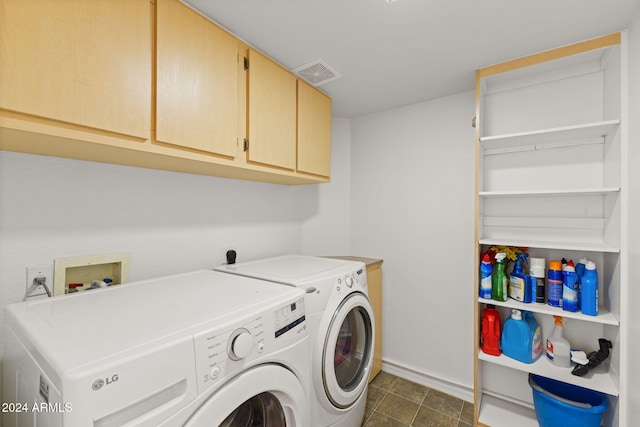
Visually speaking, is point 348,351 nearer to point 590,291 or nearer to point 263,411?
point 263,411

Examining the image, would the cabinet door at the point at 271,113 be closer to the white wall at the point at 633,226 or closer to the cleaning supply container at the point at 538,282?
the cleaning supply container at the point at 538,282

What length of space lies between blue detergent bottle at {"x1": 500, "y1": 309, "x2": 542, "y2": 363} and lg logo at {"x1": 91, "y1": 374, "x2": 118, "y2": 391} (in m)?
2.01

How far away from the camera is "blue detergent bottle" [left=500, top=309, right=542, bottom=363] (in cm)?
168

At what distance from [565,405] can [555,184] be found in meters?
1.24

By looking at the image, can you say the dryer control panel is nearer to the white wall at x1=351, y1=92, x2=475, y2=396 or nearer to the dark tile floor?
the dark tile floor

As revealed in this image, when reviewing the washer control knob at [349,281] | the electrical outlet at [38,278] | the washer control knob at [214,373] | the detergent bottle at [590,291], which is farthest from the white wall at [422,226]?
the electrical outlet at [38,278]

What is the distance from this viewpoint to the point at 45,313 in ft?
2.99

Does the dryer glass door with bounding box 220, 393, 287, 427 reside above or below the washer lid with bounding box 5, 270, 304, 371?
below

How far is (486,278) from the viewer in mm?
1766

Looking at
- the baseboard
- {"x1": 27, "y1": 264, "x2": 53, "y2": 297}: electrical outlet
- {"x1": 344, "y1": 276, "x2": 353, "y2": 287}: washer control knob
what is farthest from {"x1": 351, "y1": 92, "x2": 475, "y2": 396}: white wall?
{"x1": 27, "y1": 264, "x2": 53, "y2": 297}: electrical outlet

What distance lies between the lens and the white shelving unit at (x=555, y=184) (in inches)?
58.2

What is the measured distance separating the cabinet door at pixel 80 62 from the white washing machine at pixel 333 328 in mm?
955

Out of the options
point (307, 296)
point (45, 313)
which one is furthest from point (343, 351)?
point (45, 313)

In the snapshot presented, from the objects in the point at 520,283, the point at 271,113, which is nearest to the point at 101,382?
the point at 271,113
